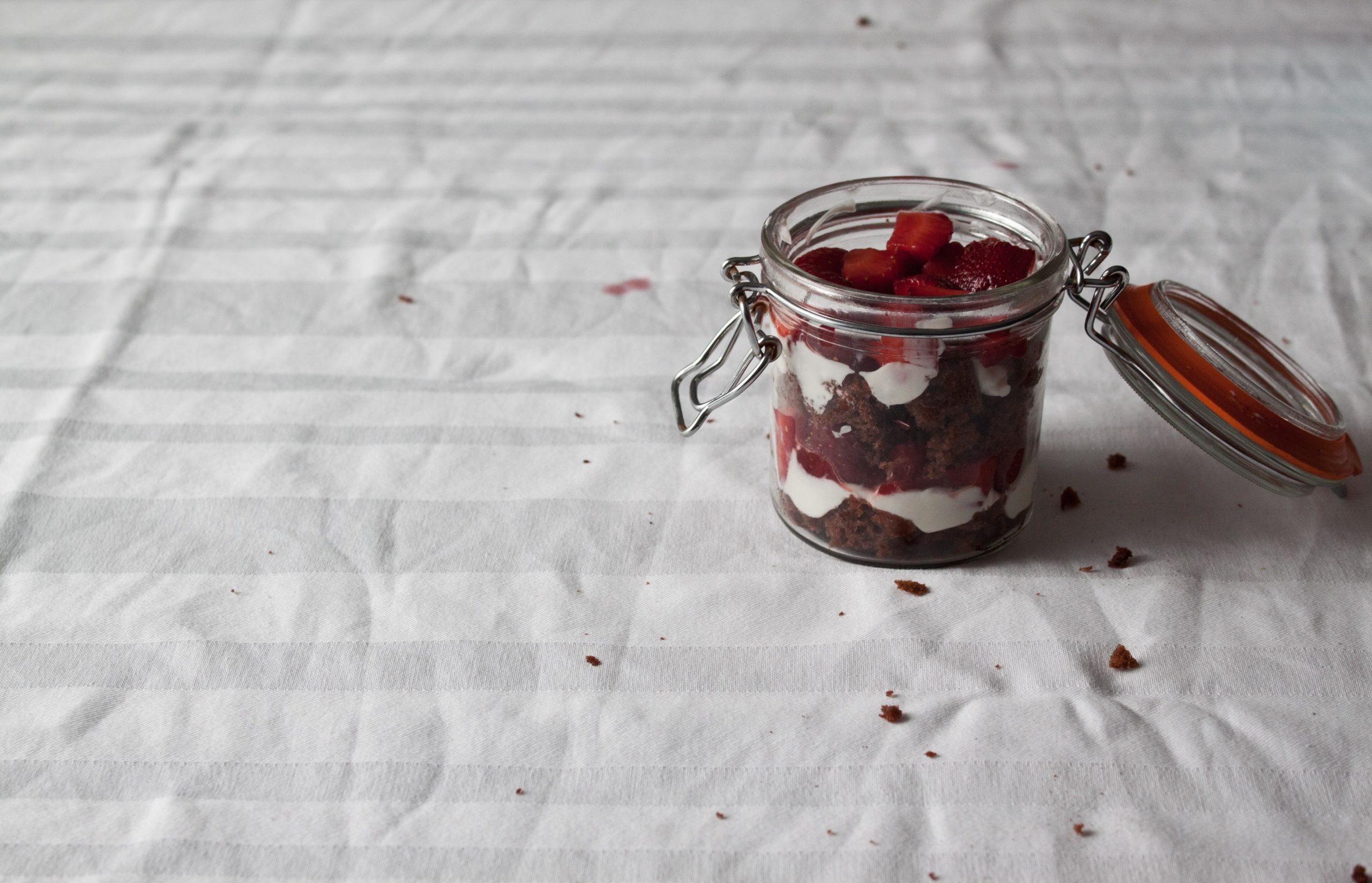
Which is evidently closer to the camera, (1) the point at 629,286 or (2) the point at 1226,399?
(2) the point at 1226,399

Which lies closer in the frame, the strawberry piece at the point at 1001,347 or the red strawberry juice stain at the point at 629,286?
the strawberry piece at the point at 1001,347

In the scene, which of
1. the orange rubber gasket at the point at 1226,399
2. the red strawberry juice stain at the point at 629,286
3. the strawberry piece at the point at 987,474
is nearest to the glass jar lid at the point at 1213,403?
the orange rubber gasket at the point at 1226,399

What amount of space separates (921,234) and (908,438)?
132 millimetres

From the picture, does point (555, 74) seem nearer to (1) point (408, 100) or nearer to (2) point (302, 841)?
(1) point (408, 100)

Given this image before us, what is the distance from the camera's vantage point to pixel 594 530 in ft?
2.66

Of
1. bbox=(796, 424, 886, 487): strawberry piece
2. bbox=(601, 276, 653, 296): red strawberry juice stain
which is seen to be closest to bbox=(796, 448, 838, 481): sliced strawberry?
bbox=(796, 424, 886, 487): strawberry piece

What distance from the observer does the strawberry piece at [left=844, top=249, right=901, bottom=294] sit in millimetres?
695

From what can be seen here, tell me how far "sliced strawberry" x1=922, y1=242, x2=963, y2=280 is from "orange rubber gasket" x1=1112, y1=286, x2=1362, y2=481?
0.11m

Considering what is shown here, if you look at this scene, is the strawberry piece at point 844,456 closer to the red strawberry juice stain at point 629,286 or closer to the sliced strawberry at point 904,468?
the sliced strawberry at point 904,468

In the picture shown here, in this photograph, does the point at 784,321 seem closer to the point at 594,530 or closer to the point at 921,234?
the point at 921,234

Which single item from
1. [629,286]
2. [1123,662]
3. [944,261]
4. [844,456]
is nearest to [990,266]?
[944,261]

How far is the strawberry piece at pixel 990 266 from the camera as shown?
2.25ft

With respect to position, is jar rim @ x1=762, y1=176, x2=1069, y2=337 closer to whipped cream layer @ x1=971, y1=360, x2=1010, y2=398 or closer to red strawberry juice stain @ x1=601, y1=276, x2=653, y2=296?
whipped cream layer @ x1=971, y1=360, x2=1010, y2=398

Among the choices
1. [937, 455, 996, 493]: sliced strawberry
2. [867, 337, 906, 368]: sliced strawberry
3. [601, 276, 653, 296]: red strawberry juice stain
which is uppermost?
[867, 337, 906, 368]: sliced strawberry
